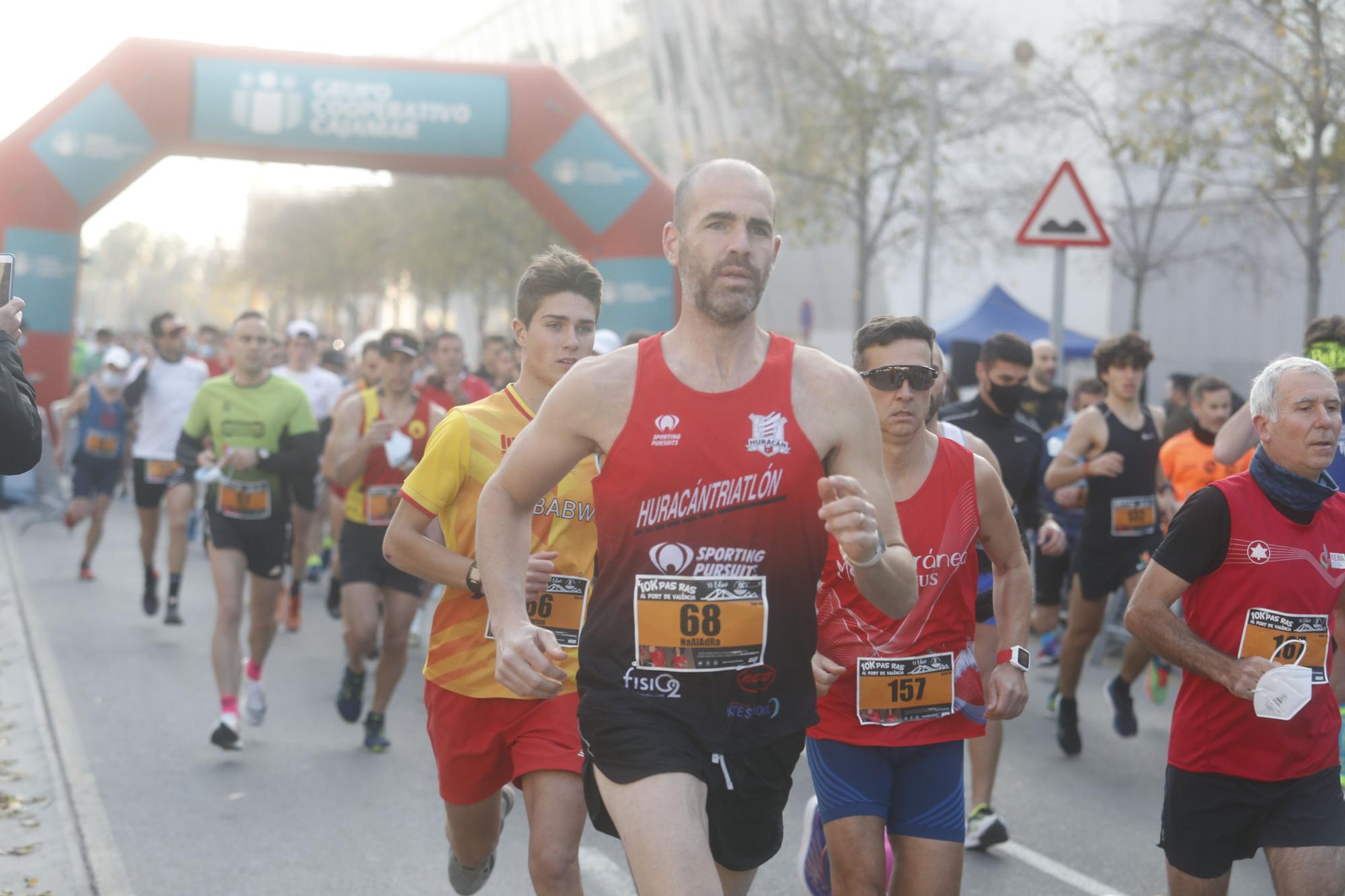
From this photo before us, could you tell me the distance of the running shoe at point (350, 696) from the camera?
7.91 m

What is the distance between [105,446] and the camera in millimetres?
13656

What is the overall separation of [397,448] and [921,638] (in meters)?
4.15

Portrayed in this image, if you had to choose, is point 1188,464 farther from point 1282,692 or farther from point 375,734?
point 1282,692

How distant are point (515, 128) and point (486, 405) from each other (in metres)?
13.0

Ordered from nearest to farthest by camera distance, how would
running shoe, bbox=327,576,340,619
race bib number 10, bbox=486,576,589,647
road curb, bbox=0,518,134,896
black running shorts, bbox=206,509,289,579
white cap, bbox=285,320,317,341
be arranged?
race bib number 10, bbox=486,576,589,647, road curb, bbox=0,518,134,896, black running shorts, bbox=206,509,289,579, running shoe, bbox=327,576,340,619, white cap, bbox=285,320,317,341

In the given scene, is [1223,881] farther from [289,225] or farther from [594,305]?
[289,225]

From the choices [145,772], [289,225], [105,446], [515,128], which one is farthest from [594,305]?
[289,225]

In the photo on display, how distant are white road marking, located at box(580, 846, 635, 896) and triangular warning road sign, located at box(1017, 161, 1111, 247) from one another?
5.94 m

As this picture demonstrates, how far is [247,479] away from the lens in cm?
835

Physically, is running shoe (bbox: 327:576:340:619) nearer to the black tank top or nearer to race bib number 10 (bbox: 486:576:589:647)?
the black tank top

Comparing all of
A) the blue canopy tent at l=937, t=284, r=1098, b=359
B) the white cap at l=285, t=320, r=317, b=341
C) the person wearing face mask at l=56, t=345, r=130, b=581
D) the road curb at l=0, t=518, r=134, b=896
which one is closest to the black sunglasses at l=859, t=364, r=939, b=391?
the road curb at l=0, t=518, r=134, b=896

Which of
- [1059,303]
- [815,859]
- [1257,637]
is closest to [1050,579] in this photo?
[1059,303]

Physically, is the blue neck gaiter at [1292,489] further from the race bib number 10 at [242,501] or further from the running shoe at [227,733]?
the race bib number 10 at [242,501]

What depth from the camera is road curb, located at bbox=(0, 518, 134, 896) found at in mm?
5703
